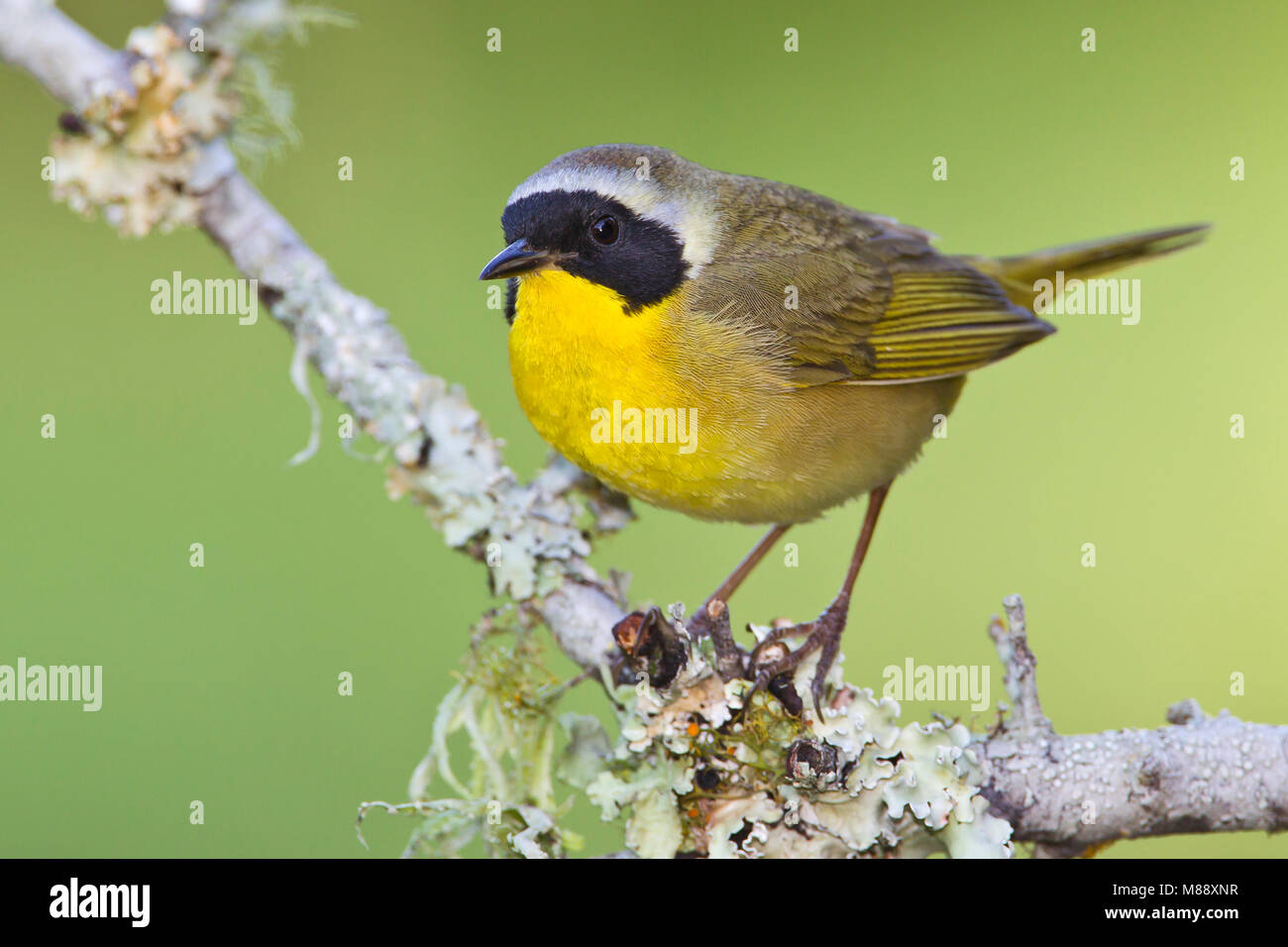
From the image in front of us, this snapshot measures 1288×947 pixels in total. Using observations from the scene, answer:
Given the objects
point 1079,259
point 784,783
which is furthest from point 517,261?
point 1079,259

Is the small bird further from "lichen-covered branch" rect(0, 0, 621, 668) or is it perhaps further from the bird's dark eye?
"lichen-covered branch" rect(0, 0, 621, 668)

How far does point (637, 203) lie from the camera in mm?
3295

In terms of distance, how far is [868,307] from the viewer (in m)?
3.80

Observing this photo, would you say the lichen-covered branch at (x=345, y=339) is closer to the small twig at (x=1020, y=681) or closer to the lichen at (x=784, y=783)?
the lichen at (x=784, y=783)

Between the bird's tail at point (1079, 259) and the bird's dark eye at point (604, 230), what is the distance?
1627 mm

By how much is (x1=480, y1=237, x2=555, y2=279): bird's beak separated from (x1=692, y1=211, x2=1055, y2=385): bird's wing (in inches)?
19.0

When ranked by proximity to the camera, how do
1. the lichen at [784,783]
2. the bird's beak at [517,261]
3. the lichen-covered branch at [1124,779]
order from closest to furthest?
the lichen at [784,783] < the lichen-covered branch at [1124,779] < the bird's beak at [517,261]

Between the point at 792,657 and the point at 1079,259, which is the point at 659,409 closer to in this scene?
the point at 792,657

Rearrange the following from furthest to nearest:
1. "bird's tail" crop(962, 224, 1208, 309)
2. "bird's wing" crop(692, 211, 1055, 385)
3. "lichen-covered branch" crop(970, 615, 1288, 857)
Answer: "bird's tail" crop(962, 224, 1208, 309) < "bird's wing" crop(692, 211, 1055, 385) < "lichen-covered branch" crop(970, 615, 1288, 857)

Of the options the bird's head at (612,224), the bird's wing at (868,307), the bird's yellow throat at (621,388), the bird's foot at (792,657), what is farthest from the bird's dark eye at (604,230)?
the bird's foot at (792,657)

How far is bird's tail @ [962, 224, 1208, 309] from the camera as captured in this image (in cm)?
403

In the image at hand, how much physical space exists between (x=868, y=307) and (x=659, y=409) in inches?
36.8

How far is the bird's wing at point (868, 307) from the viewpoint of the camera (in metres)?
3.52

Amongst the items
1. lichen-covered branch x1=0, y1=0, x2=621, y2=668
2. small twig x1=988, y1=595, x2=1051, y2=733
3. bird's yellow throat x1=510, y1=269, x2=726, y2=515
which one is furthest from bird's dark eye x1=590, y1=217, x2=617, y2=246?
small twig x1=988, y1=595, x2=1051, y2=733
